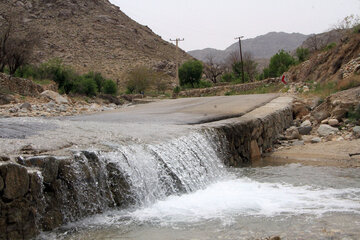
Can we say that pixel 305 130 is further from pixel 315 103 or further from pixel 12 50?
pixel 12 50

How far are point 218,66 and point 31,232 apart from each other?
6836 centimetres

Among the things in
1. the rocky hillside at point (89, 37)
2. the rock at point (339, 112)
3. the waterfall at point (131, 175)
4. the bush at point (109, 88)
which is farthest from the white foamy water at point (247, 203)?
the rocky hillside at point (89, 37)

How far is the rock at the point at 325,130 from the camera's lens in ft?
41.4

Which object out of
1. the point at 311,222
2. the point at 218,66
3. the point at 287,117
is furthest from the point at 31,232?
the point at 218,66

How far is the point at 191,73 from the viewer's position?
5553 cm

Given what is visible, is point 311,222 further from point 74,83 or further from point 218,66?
point 218,66

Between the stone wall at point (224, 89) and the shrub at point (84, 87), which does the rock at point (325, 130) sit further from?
the shrub at point (84, 87)

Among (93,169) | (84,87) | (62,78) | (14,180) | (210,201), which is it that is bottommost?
(210,201)

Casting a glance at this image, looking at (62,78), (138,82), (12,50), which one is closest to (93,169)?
(12,50)

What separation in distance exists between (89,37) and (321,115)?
61.9 m

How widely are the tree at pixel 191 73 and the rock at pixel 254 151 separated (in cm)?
4466

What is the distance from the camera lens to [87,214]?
16.2 ft

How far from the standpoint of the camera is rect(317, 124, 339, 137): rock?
12625 millimetres

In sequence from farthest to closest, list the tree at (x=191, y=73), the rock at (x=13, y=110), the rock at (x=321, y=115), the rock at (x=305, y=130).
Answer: the tree at (x=191, y=73)
the rock at (x=13, y=110)
the rock at (x=321, y=115)
the rock at (x=305, y=130)
